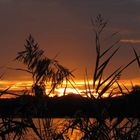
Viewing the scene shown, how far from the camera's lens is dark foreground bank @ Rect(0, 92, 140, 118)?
4762 millimetres

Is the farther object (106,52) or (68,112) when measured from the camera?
(68,112)

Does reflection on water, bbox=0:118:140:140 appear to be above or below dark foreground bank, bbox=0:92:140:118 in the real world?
below

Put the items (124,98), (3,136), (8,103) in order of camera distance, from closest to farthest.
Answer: (124,98)
(3,136)
(8,103)

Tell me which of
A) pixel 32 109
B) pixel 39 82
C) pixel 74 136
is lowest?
pixel 74 136

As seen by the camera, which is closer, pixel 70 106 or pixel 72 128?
pixel 72 128

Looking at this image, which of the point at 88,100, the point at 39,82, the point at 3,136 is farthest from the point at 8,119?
the point at 88,100

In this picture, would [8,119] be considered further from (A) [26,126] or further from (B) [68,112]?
(B) [68,112]

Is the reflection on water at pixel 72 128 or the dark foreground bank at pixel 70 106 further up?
the dark foreground bank at pixel 70 106

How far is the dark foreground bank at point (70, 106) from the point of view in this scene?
4.76 m

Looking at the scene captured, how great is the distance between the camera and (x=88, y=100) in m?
4.89

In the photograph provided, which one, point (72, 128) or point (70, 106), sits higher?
point (70, 106)

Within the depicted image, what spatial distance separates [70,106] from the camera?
5.63 meters

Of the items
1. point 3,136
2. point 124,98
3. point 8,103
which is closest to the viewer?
point 124,98

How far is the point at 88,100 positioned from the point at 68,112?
0.90 meters
